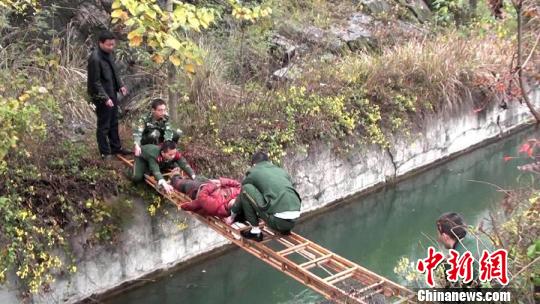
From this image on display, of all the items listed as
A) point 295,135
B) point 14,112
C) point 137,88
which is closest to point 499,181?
point 295,135

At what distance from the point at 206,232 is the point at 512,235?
3378 millimetres

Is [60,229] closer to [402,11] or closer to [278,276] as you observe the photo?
[278,276]

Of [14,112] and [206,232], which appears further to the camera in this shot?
[206,232]

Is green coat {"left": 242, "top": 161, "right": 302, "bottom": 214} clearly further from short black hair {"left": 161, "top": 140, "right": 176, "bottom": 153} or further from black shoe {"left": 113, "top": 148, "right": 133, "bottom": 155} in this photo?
black shoe {"left": 113, "top": 148, "right": 133, "bottom": 155}

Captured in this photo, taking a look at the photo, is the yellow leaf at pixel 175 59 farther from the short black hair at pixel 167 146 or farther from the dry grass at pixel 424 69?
the dry grass at pixel 424 69

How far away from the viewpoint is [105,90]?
4.99 m

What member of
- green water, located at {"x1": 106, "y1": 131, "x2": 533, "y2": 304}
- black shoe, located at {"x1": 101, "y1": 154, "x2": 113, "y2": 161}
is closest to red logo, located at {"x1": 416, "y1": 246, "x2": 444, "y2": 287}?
green water, located at {"x1": 106, "y1": 131, "x2": 533, "y2": 304}

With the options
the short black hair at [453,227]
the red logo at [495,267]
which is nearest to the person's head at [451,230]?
the short black hair at [453,227]

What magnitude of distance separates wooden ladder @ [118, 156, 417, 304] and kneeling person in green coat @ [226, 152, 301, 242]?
109 mm

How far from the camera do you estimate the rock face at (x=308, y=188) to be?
494 cm

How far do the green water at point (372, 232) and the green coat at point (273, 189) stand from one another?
5.52ft

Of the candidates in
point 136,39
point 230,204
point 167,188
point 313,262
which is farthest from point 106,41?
point 313,262

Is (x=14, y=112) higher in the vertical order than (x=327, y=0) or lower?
lower

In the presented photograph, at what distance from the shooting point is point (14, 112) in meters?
3.57
